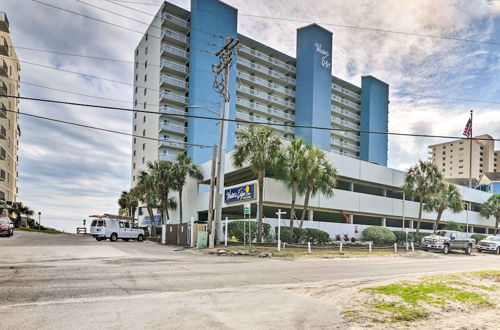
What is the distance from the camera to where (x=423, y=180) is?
135 ft

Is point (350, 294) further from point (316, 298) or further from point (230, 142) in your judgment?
point (230, 142)

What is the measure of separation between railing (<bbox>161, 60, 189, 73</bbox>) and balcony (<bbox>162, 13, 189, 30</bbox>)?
6.05 m

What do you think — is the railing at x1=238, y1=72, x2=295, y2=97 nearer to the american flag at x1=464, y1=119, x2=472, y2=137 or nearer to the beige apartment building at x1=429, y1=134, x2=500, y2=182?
the american flag at x1=464, y1=119, x2=472, y2=137

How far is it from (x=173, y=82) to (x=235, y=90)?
1008cm

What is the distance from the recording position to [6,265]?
1404cm

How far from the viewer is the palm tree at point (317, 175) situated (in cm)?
3064

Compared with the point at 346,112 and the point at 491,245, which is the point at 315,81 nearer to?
the point at 346,112

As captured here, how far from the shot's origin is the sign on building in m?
30.8

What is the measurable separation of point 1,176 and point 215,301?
65261 mm

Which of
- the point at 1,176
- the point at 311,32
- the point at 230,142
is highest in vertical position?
the point at 311,32

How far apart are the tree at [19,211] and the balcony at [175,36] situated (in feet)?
124

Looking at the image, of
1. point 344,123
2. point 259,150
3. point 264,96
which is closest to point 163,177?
point 259,150

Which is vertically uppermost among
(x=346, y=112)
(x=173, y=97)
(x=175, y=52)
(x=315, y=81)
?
(x=175, y=52)

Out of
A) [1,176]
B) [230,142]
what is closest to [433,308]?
[230,142]
